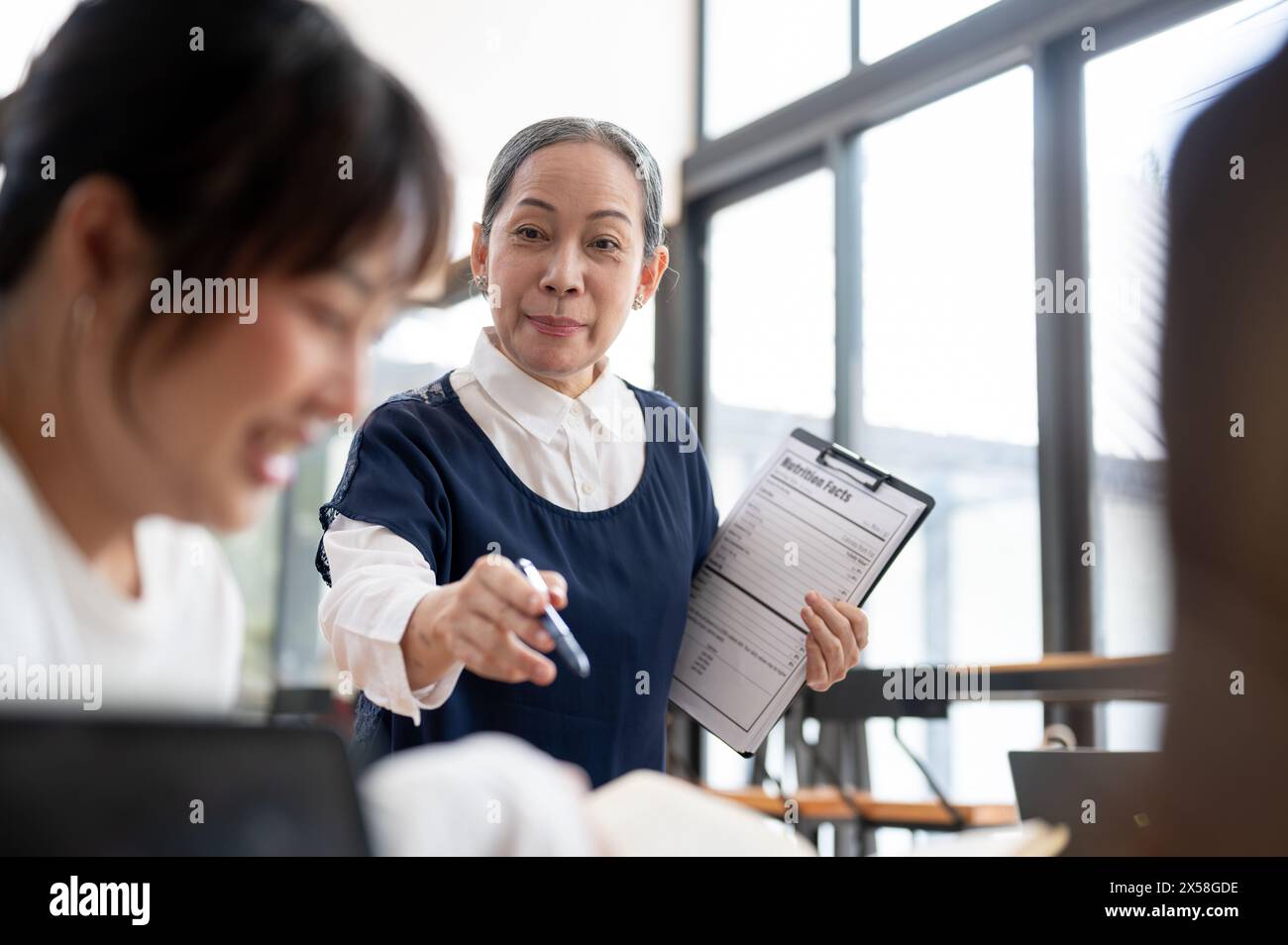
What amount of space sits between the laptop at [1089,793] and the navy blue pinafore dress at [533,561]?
0.98 feet

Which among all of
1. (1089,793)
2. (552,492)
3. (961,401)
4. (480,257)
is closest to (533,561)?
(552,492)

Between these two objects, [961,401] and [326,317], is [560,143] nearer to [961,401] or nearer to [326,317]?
[326,317]

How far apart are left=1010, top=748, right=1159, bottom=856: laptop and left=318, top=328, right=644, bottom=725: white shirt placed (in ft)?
1.27

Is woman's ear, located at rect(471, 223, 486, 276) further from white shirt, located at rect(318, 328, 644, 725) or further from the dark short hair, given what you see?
the dark short hair

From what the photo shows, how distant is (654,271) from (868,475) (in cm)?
31

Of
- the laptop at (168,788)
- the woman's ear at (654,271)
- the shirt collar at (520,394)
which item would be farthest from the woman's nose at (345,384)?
the woman's ear at (654,271)

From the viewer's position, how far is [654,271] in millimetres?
1161

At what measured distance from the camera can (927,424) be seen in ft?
10.5

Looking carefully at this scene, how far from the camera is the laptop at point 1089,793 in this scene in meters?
0.71

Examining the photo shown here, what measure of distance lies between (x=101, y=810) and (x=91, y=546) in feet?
0.32

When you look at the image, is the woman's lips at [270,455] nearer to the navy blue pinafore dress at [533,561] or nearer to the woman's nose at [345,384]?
the woman's nose at [345,384]

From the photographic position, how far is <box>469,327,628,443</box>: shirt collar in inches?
39.3

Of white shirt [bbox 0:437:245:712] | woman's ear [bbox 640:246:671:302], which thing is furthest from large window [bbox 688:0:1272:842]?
white shirt [bbox 0:437:245:712]
